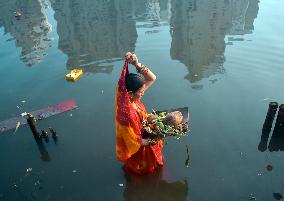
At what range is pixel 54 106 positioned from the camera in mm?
13094

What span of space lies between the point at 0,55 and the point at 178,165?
13821 millimetres

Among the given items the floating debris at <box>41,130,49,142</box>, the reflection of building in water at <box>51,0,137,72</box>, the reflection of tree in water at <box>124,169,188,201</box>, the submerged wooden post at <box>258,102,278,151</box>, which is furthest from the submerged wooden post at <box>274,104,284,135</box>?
the reflection of building in water at <box>51,0,137,72</box>

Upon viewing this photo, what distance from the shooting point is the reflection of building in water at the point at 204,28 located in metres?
15.9

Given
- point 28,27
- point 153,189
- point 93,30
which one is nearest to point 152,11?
point 93,30

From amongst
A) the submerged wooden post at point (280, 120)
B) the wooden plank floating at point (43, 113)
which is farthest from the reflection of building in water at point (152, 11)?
the submerged wooden post at point (280, 120)

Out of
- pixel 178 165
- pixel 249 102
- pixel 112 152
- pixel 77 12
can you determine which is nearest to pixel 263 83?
pixel 249 102

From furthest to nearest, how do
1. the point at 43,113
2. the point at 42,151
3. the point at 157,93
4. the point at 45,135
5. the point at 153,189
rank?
the point at 157,93 → the point at 43,113 → the point at 45,135 → the point at 42,151 → the point at 153,189

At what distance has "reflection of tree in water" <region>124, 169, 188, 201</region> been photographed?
345 inches

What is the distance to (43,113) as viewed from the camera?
41.3 ft

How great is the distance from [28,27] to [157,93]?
47.4ft

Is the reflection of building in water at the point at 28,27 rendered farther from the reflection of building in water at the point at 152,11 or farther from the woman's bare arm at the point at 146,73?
the woman's bare arm at the point at 146,73

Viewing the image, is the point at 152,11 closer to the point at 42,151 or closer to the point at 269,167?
the point at 42,151

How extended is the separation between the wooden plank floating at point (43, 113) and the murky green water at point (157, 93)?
0.35 m

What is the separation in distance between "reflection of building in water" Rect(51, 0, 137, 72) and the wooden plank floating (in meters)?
3.52
